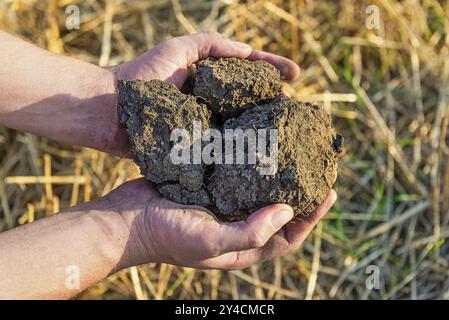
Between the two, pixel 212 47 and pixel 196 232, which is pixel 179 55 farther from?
pixel 196 232

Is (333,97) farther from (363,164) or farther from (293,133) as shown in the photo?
(293,133)

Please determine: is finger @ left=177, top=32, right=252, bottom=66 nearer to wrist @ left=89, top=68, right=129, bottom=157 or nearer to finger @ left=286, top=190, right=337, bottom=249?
wrist @ left=89, top=68, right=129, bottom=157

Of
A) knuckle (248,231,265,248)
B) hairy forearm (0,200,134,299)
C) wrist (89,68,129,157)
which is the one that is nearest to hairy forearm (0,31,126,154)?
wrist (89,68,129,157)

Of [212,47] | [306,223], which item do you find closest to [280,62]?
[212,47]

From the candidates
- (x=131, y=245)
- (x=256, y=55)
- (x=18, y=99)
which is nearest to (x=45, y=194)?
(x=18, y=99)

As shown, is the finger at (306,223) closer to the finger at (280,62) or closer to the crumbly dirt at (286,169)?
the crumbly dirt at (286,169)

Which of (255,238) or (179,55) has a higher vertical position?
(179,55)

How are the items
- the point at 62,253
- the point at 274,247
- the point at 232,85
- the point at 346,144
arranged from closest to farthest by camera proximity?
the point at 62,253
the point at 232,85
the point at 274,247
the point at 346,144
